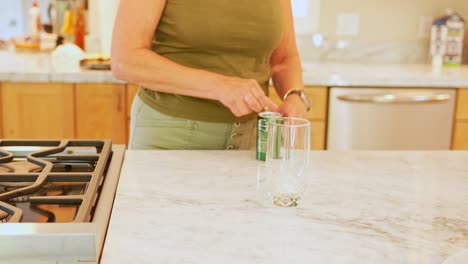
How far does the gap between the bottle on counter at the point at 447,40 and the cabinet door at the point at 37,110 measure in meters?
1.74

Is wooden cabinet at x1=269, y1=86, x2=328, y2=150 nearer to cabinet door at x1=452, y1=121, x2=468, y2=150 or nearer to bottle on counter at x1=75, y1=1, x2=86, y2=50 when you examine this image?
cabinet door at x1=452, y1=121, x2=468, y2=150

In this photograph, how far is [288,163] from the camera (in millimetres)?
923

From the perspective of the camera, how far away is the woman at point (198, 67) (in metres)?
1.20

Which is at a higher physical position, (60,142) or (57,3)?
(57,3)

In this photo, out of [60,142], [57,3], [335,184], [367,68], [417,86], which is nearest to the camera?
[335,184]

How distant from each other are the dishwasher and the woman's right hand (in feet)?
4.24

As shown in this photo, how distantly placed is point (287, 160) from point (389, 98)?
62.9 inches

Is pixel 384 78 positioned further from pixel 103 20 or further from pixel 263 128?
pixel 263 128

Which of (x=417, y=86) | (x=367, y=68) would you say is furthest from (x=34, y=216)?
(x=367, y=68)

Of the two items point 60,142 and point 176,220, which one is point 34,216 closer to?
point 176,220

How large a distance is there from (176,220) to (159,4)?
1.85 feet

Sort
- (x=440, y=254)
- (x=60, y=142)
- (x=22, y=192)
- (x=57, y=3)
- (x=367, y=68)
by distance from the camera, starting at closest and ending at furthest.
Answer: (x=440, y=254)
(x=22, y=192)
(x=60, y=142)
(x=367, y=68)
(x=57, y=3)

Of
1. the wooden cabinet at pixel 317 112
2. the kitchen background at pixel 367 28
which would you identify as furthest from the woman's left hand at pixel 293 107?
the kitchen background at pixel 367 28

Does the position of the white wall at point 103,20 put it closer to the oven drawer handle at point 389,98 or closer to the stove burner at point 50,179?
the oven drawer handle at point 389,98
